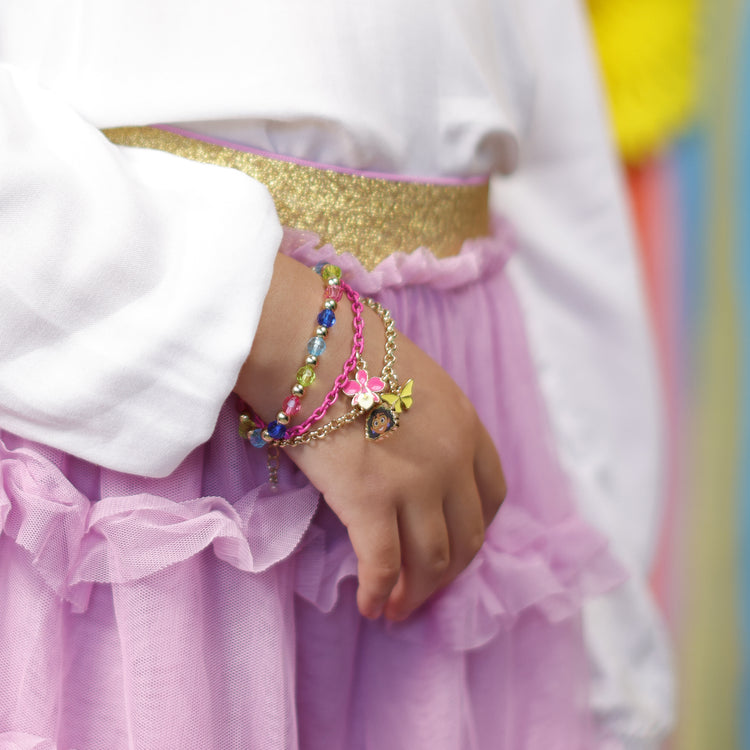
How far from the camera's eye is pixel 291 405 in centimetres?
44

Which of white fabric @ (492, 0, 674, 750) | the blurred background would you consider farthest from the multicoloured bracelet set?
the blurred background

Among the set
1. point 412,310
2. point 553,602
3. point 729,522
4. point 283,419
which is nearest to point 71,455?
point 283,419

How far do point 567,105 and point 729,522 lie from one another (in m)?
0.89

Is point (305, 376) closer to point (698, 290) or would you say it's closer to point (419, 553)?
point (419, 553)

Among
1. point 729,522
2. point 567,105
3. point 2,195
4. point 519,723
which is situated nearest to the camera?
point 2,195

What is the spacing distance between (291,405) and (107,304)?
12 cm

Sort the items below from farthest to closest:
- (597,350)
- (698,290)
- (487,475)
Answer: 1. (698,290)
2. (597,350)
3. (487,475)

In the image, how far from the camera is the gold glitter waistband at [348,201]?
19.7 inches

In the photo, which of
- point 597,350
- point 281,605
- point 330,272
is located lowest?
point 281,605

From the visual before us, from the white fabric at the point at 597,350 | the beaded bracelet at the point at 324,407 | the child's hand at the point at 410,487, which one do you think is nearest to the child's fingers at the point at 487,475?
the child's hand at the point at 410,487

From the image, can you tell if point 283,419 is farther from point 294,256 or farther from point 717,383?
point 717,383

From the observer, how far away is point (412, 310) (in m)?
0.56

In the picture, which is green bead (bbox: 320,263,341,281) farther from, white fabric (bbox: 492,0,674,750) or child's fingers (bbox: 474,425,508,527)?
white fabric (bbox: 492,0,674,750)

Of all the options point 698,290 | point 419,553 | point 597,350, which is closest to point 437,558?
point 419,553
